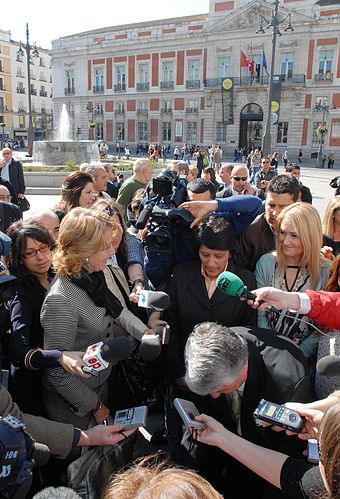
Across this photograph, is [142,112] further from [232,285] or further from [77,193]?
[232,285]

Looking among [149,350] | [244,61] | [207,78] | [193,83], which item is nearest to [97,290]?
[149,350]

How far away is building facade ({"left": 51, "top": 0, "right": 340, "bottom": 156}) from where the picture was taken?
33.8 m

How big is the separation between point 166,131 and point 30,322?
40.3 m

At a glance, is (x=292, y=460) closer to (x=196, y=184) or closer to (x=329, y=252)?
(x=329, y=252)

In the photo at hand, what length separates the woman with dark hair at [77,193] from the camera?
3914 mm

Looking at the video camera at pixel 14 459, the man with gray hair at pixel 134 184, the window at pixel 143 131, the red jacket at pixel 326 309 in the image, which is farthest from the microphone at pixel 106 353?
the window at pixel 143 131

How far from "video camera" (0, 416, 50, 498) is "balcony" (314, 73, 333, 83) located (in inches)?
1470

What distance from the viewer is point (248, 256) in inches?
115

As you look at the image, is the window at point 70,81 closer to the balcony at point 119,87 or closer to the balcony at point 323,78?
the balcony at point 119,87

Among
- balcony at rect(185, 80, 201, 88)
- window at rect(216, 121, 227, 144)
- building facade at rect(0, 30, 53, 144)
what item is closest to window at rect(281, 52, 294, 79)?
window at rect(216, 121, 227, 144)

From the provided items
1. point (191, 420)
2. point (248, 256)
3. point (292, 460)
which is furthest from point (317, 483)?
point (248, 256)

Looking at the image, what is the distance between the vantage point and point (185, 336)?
8.82ft

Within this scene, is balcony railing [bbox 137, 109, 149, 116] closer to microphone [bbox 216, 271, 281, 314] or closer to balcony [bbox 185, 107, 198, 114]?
balcony [bbox 185, 107, 198, 114]

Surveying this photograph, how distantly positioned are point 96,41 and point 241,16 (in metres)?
15.2
